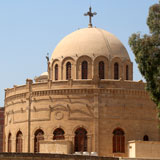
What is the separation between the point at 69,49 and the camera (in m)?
48.0

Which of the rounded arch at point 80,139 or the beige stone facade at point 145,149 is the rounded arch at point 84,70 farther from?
the beige stone facade at point 145,149

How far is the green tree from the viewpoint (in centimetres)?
2983

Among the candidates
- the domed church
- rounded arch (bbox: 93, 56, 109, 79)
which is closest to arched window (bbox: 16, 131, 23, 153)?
the domed church

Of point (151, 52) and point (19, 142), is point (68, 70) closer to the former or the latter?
point (19, 142)

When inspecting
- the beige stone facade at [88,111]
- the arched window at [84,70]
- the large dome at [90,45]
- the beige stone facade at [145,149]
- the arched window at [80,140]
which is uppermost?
the large dome at [90,45]

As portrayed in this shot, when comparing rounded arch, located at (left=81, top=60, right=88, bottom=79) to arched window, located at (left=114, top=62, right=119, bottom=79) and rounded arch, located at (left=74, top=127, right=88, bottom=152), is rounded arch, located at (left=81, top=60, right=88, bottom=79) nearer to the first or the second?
arched window, located at (left=114, top=62, right=119, bottom=79)

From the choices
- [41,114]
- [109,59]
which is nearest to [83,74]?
[109,59]

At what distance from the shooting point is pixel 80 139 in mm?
43719

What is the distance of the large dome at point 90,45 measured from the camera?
156ft

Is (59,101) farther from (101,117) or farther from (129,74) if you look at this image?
(129,74)

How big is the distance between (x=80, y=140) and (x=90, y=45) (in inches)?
345

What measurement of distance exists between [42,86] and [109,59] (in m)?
6.49

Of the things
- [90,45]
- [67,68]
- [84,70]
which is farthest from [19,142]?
[90,45]

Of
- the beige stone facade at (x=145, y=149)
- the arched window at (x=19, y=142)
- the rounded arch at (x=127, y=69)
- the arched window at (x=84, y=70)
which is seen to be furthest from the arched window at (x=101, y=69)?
the beige stone facade at (x=145, y=149)
